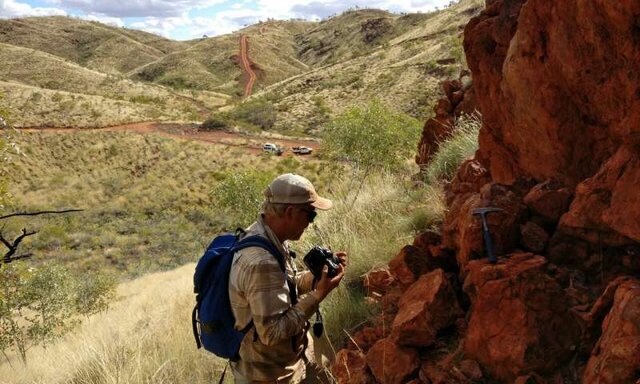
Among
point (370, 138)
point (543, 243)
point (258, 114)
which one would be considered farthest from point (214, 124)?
point (543, 243)

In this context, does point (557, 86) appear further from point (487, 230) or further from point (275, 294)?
point (275, 294)

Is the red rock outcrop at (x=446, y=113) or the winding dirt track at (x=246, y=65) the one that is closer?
the red rock outcrop at (x=446, y=113)

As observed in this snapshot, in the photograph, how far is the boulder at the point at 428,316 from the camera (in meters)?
2.92

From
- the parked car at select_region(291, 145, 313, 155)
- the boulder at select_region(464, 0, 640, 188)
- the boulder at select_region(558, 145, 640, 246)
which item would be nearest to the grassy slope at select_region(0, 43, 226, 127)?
the parked car at select_region(291, 145, 313, 155)

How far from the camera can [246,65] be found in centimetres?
9394

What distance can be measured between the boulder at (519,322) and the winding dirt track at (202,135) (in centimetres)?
3257

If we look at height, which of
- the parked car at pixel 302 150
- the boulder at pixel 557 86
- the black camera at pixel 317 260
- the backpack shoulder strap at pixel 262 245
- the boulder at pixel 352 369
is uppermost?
the boulder at pixel 557 86

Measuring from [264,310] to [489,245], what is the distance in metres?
1.21

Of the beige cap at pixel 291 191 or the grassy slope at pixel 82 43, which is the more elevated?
the grassy slope at pixel 82 43

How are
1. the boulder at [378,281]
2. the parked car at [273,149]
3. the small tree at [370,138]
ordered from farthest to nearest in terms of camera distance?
the parked car at [273,149] → the small tree at [370,138] → the boulder at [378,281]

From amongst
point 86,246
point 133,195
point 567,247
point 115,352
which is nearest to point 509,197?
point 567,247

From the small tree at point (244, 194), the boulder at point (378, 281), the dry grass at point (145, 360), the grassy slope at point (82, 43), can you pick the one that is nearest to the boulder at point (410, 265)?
the boulder at point (378, 281)

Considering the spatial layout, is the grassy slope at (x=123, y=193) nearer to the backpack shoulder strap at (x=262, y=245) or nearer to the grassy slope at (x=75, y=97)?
the grassy slope at (x=75, y=97)

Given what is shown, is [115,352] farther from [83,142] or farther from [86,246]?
[83,142]
